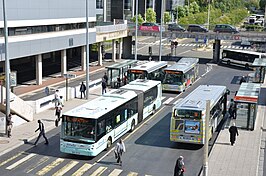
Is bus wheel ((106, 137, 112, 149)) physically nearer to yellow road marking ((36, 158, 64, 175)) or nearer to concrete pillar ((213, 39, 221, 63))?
yellow road marking ((36, 158, 64, 175))

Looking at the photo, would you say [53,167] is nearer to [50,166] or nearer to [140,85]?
[50,166]

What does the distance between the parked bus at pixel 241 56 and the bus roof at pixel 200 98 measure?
106 feet

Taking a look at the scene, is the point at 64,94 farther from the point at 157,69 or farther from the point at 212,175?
the point at 212,175

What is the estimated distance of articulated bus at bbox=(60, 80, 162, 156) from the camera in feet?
76.5

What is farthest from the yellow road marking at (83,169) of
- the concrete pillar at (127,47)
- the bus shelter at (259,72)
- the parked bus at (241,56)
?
the concrete pillar at (127,47)

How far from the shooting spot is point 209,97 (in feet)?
94.1

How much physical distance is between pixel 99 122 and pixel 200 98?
743cm

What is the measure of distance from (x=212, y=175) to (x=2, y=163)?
10.8m

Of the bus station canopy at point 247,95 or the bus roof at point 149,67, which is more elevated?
the bus roof at point 149,67

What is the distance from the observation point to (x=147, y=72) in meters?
42.8

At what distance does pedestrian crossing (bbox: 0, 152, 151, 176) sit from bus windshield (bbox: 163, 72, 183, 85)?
71.2 ft

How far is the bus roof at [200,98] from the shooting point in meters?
25.6

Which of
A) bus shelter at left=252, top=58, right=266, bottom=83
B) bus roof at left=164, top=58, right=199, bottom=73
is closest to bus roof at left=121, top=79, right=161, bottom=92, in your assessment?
bus roof at left=164, top=58, right=199, bottom=73

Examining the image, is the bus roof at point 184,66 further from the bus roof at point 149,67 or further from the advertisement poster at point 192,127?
the advertisement poster at point 192,127
